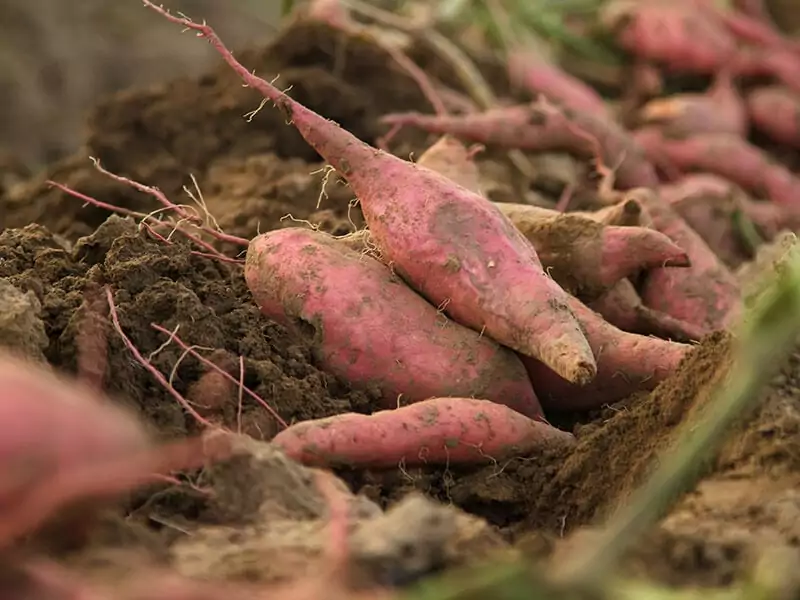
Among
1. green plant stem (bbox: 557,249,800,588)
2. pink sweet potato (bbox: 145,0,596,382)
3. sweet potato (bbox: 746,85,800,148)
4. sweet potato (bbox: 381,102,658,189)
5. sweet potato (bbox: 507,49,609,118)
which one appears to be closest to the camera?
green plant stem (bbox: 557,249,800,588)

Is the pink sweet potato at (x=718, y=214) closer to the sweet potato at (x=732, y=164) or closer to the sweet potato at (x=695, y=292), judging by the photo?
the sweet potato at (x=732, y=164)

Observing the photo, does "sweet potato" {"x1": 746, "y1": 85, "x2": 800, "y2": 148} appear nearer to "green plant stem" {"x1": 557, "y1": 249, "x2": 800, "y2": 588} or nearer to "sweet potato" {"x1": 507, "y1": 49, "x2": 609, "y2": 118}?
"sweet potato" {"x1": 507, "y1": 49, "x2": 609, "y2": 118}

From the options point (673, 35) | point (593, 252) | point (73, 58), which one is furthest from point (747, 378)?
point (73, 58)

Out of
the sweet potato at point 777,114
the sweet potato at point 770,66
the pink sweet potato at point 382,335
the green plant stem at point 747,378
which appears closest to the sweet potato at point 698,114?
the sweet potato at point 777,114

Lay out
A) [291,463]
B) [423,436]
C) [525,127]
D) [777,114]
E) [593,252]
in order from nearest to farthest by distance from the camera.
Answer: [291,463], [423,436], [593,252], [525,127], [777,114]

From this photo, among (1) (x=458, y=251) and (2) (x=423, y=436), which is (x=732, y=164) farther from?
(2) (x=423, y=436)

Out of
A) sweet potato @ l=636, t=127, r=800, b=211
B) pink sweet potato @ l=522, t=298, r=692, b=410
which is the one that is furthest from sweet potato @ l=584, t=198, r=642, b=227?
sweet potato @ l=636, t=127, r=800, b=211

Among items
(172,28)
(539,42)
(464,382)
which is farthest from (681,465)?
(172,28)
